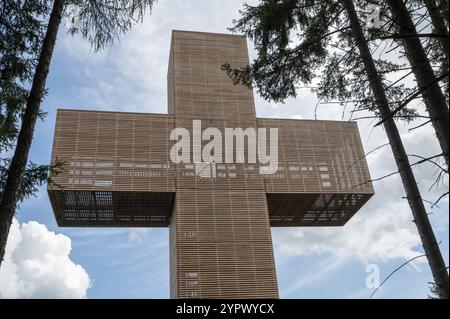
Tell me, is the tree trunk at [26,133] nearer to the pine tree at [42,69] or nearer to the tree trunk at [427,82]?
the pine tree at [42,69]

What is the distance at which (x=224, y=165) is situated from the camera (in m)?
13.5

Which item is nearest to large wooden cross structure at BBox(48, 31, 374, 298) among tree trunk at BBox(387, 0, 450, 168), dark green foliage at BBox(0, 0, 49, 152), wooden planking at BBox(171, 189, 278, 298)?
wooden planking at BBox(171, 189, 278, 298)

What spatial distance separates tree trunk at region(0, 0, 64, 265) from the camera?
3.87 m

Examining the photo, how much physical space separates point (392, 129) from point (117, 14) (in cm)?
355

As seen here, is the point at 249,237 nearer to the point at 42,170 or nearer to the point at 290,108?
the point at 290,108

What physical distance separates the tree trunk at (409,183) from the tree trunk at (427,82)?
42 centimetres

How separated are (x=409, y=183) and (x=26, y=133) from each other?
158 inches

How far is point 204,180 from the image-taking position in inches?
520

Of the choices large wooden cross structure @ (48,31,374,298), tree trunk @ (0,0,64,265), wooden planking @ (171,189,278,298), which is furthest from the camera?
large wooden cross structure @ (48,31,374,298)

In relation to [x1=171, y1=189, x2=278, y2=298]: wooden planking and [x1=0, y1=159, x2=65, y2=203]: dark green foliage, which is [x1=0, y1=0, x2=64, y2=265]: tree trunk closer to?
[x1=0, y1=159, x2=65, y2=203]: dark green foliage

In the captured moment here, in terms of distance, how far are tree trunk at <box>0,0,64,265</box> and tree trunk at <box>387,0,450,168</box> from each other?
342 centimetres

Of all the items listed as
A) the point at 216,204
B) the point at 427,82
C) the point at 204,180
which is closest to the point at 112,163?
the point at 204,180

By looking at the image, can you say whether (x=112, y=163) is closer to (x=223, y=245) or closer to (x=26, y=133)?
(x=223, y=245)
